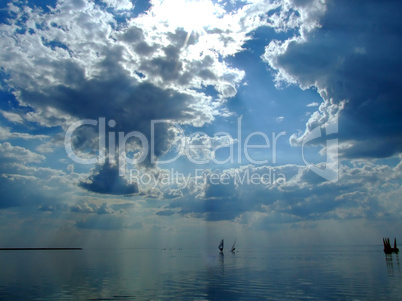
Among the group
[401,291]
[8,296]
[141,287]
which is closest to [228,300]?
[141,287]

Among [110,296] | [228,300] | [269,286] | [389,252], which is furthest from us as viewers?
[389,252]

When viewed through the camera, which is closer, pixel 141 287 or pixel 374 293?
pixel 374 293

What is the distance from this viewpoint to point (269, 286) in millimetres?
46062

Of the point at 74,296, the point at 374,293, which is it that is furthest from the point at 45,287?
the point at 374,293

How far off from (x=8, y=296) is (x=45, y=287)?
7903 mm

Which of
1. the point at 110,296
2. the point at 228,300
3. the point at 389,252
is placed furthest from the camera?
the point at 389,252

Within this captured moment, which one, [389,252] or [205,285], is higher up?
[205,285]

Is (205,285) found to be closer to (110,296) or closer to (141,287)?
(141,287)

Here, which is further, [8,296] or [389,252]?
[389,252]

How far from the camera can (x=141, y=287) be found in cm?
4641

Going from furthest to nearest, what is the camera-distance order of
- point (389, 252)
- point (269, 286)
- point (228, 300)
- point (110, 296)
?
point (389, 252) < point (269, 286) < point (110, 296) < point (228, 300)

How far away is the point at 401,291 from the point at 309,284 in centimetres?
1175

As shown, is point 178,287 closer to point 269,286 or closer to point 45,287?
point 269,286

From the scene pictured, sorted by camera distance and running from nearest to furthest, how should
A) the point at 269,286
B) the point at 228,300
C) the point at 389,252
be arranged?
the point at 228,300, the point at 269,286, the point at 389,252
